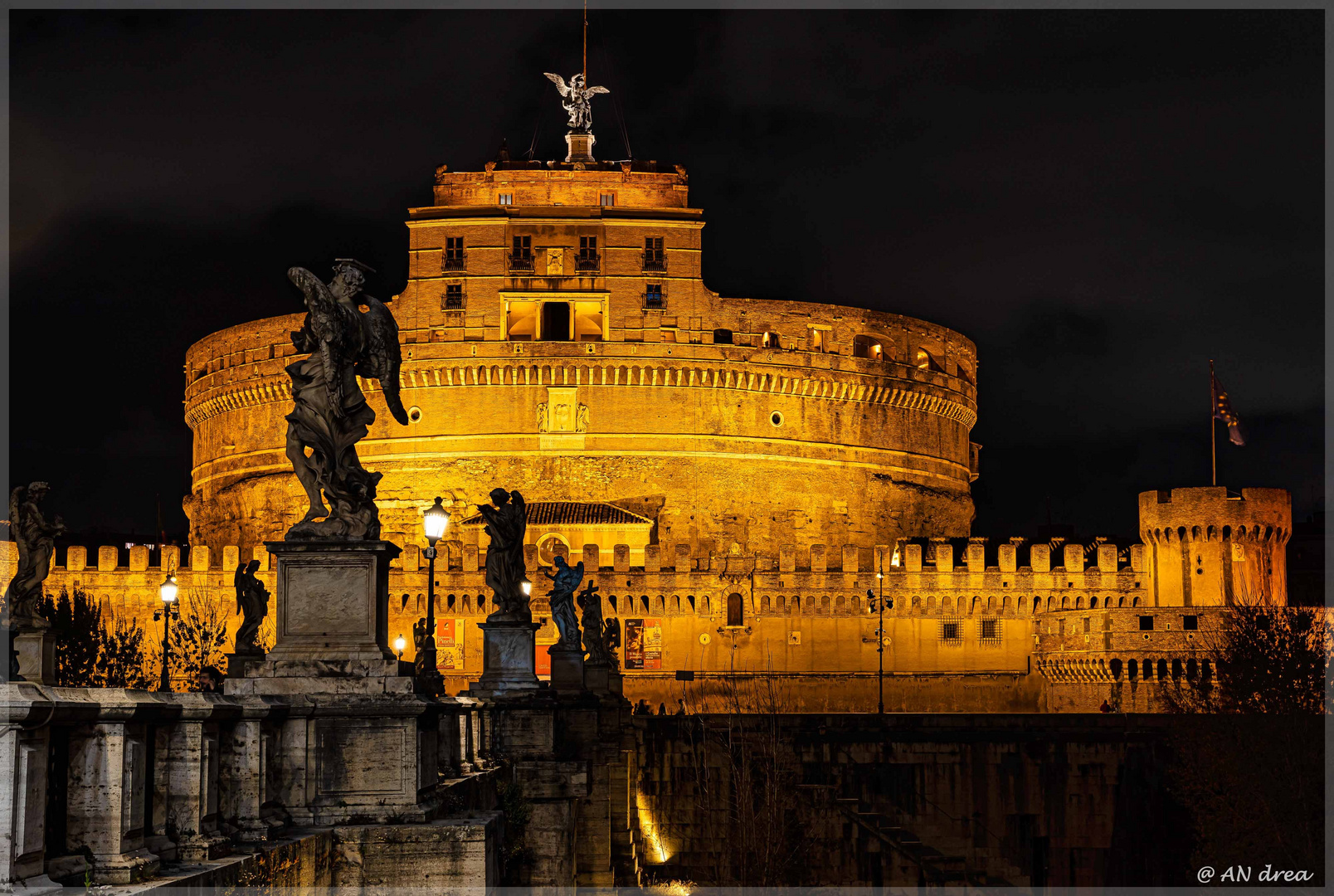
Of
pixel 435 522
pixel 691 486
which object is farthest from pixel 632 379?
pixel 435 522

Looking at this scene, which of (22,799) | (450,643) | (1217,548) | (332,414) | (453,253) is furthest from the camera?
(453,253)

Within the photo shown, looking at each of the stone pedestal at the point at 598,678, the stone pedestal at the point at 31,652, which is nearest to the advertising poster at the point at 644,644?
the stone pedestal at the point at 598,678

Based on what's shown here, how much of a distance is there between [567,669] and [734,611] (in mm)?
32814

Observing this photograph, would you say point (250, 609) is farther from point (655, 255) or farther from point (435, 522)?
point (655, 255)

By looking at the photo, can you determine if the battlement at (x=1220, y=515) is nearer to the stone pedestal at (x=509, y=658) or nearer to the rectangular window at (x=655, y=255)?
the rectangular window at (x=655, y=255)

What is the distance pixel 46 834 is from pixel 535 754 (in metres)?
9.37

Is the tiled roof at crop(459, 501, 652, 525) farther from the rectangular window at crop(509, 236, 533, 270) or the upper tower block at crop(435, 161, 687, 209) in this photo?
the upper tower block at crop(435, 161, 687, 209)

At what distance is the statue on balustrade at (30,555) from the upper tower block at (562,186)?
4505 cm

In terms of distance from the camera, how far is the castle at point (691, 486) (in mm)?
51469

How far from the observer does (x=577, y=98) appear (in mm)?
64438

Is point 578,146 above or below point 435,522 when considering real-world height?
above

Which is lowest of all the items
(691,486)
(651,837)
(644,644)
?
(651,837)

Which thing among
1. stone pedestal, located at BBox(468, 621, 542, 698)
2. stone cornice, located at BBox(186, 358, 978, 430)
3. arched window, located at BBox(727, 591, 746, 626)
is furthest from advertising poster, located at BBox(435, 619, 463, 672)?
stone pedestal, located at BBox(468, 621, 542, 698)

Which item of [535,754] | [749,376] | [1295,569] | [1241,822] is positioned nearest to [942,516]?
[749,376]
